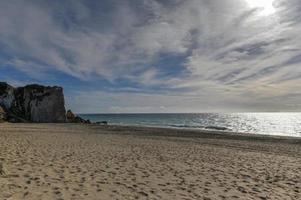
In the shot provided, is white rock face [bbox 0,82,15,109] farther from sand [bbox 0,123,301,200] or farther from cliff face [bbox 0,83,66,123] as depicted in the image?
sand [bbox 0,123,301,200]

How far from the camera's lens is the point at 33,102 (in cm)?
6022

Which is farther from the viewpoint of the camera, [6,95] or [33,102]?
[33,102]

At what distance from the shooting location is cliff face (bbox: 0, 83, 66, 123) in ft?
195

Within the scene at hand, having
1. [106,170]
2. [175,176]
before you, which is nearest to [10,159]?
[106,170]

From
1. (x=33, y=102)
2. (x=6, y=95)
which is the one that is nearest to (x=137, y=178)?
(x=33, y=102)

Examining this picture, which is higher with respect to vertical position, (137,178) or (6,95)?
(6,95)

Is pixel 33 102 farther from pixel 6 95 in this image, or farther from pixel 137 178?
pixel 137 178

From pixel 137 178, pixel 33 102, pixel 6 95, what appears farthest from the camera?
pixel 33 102

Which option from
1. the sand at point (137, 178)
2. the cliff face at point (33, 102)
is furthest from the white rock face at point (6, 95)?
the sand at point (137, 178)

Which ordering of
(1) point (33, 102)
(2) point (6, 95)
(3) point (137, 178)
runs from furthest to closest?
(1) point (33, 102)
(2) point (6, 95)
(3) point (137, 178)

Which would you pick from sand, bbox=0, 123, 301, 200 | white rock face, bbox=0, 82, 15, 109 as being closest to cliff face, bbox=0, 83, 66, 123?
white rock face, bbox=0, 82, 15, 109

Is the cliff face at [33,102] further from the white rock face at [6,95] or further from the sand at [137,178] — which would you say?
the sand at [137,178]

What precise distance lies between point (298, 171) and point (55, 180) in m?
10.5

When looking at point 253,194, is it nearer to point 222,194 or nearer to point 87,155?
point 222,194
